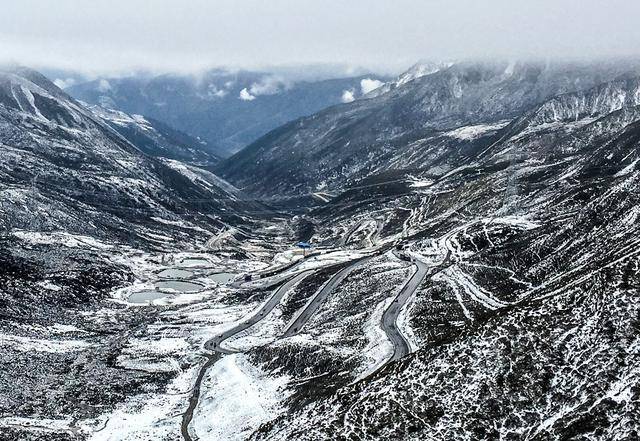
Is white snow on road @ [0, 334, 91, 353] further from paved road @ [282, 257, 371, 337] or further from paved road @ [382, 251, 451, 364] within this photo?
paved road @ [382, 251, 451, 364]

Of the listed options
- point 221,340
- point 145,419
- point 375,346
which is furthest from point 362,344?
point 221,340

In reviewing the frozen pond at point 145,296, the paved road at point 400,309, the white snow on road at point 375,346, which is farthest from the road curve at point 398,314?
the frozen pond at point 145,296

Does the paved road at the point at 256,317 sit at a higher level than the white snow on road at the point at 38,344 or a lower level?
lower

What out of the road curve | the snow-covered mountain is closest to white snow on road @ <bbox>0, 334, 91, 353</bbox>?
the snow-covered mountain

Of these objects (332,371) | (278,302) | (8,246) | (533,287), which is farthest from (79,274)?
(533,287)

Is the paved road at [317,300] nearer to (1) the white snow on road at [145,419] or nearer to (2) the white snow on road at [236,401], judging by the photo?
(2) the white snow on road at [236,401]

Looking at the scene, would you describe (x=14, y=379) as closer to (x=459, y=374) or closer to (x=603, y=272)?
(x=459, y=374)

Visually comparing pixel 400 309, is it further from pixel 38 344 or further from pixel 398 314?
pixel 38 344
